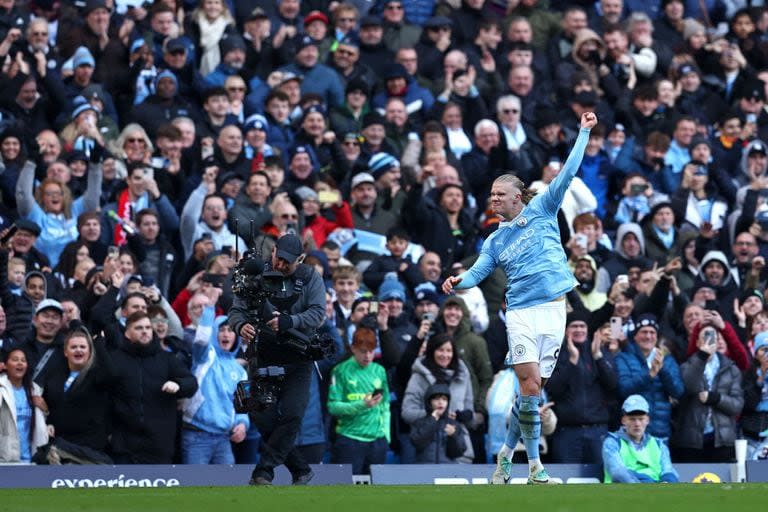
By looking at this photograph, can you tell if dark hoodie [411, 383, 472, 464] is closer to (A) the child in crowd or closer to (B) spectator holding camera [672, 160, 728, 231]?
(A) the child in crowd

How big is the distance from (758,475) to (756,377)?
2118mm

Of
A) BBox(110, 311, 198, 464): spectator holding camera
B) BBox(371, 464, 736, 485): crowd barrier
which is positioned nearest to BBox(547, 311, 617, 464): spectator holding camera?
BBox(371, 464, 736, 485): crowd barrier

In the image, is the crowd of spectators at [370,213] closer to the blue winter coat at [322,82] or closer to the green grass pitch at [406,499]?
the blue winter coat at [322,82]

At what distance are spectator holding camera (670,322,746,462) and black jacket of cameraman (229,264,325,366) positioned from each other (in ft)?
20.6

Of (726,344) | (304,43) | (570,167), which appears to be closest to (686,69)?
(304,43)

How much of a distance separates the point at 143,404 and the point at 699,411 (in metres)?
6.72

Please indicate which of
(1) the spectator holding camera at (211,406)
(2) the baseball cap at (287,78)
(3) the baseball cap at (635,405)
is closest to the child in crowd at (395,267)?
(1) the spectator holding camera at (211,406)

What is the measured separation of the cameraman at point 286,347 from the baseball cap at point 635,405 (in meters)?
4.21

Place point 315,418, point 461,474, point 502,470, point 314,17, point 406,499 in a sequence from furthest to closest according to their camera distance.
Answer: point 314,17 < point 315,418 < point 461,474 < point 502,470 < point 406,499

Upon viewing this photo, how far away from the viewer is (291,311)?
1596 cm

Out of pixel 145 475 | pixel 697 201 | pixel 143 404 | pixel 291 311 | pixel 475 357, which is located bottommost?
pixel 145 475

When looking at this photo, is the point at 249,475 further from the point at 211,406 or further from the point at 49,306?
the point at 49,306

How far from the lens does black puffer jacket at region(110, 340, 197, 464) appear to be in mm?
18141

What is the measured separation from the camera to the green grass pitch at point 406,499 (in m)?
11.6
